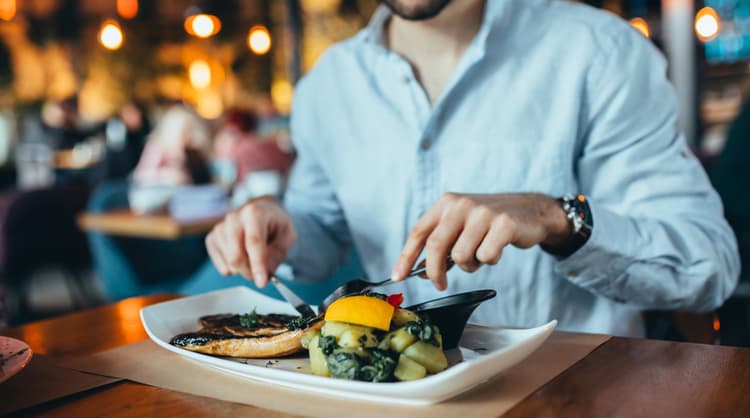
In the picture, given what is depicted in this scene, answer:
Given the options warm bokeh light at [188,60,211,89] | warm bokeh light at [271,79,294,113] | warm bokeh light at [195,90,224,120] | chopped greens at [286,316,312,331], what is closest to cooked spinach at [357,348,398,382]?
chopped greens at [286,316,312,331]

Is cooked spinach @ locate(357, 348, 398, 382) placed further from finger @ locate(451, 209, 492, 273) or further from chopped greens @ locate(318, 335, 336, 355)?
finger @ locate(451, 209, 492, 273)

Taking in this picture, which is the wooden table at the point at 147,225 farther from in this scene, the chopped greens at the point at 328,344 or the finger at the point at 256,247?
the chopped greens at the point at 328,344

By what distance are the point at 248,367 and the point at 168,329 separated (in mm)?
263

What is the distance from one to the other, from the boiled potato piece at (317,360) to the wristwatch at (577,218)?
435 millimetres

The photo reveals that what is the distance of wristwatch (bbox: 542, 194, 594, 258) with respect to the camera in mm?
1008

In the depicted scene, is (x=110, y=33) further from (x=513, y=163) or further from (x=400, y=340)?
(x=400, y=340)

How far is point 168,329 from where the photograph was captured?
96 cm

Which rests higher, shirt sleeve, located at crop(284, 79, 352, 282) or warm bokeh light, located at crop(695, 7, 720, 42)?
warm bokeh light, located at crop(695, 7, 720, 42)

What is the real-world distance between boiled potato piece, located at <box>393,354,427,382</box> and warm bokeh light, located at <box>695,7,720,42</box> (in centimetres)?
655

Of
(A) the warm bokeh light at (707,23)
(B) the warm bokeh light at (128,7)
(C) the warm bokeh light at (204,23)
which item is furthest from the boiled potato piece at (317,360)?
(B) the warm bokeh light at (128,7)

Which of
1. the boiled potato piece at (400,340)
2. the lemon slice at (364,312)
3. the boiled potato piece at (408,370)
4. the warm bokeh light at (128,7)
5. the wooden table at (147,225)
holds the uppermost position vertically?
the warm bokeh light at (128,7)

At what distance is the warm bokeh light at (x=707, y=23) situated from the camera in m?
6.37

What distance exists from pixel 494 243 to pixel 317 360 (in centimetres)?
26

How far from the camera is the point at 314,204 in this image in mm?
1547
